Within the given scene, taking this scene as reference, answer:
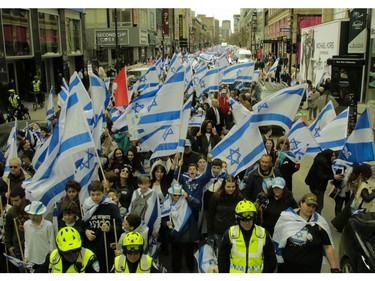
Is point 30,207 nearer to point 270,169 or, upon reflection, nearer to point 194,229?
point 194,229

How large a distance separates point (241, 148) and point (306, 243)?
8.18 ft

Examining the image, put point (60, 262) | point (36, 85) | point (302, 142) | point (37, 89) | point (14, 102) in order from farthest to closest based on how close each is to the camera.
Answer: point (37, 89), point (36, 85), point (14, 102), point (302, 142), point (60, 262)

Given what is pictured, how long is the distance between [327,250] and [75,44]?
34129 mm

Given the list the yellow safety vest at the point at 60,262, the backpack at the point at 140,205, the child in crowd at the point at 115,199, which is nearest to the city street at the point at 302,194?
the child in crowd at the point at 115,199

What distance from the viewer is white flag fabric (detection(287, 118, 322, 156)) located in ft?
27.0

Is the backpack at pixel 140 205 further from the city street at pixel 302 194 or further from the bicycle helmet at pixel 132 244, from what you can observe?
the bicycle helmet at pixel 132 244

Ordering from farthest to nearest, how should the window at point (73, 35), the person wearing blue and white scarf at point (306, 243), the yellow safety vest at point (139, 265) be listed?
the window at point (73, 35), the person wearing blue and white scarf at point (306, 243), the yellow safety vest at point (139, 265)

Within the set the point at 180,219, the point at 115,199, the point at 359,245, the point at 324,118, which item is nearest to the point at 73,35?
the point at 324,118

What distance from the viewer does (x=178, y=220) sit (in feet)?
19.5

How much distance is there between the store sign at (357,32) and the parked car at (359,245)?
18.8m

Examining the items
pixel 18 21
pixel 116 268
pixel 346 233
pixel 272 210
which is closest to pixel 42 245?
pixel 116 268

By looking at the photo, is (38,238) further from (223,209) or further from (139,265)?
(223,209)

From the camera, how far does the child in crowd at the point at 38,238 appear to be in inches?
208

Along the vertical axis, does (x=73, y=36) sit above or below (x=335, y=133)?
above
